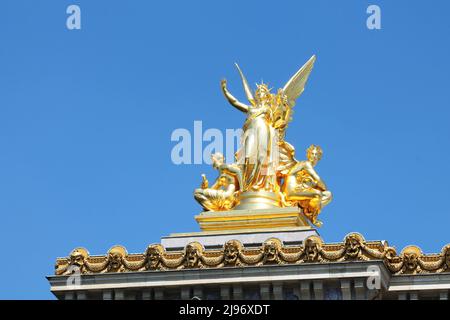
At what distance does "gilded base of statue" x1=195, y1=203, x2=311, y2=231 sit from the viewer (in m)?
69.2

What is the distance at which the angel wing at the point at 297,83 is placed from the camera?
73.7 metres

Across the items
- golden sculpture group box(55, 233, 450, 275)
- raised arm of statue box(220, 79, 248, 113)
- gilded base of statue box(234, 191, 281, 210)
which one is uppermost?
raised arm of statue box(220, 79, 248, 113)

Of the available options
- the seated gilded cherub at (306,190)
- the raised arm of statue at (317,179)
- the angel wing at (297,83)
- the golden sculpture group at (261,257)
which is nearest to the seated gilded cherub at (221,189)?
the seated gilded cherub at (306,190)

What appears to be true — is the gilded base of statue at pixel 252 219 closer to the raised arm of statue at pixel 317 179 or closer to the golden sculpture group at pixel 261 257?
the raised arm of statue at pixel 317 179

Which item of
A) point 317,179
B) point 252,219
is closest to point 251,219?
point 252,219

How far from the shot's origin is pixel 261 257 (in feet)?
219

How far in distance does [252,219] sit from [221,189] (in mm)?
2581

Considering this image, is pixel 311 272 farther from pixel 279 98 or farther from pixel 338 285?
pixel 279 98

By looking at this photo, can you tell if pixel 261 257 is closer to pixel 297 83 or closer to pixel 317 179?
pixel 317 179

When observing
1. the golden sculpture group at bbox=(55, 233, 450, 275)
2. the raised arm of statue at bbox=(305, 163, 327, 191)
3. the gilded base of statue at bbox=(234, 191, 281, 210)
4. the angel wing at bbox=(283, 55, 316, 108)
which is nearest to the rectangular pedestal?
the gilded base of statue at bbox=(234, 191, 281, 210)

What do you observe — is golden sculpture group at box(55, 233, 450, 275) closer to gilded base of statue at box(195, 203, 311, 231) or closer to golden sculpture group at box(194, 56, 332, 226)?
gilded base of statue at box(195, 203, 311, 231)

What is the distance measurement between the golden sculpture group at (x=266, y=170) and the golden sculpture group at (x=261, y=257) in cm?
395
